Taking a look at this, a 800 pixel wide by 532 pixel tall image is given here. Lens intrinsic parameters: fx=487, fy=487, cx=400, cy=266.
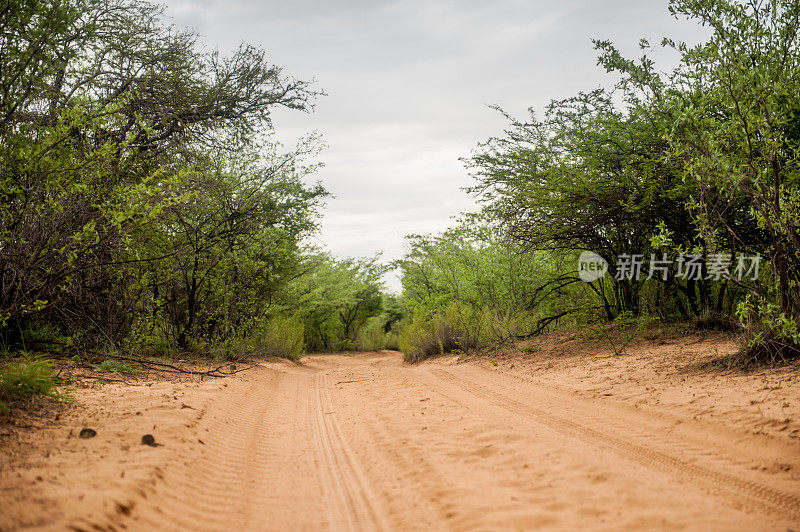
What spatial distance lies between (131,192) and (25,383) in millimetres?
2708

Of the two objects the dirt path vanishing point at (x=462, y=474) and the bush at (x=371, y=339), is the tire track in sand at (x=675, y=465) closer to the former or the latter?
the dirt path vanishing point at (x=462, y=474)

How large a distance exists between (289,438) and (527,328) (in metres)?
11.4

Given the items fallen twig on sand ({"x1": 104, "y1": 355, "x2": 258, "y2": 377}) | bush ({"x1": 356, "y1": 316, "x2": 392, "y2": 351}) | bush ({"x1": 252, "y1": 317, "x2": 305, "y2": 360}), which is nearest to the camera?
fallen twig on sand ({"x1": 104, "y1": 355, "x2": 258, "y2": 377})

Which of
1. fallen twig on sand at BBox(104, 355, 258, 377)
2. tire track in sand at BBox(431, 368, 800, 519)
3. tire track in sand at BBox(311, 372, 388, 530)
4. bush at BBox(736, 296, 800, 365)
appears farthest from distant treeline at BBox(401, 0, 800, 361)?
fallen twig on sand at BBox(104, 355, 258, 377)

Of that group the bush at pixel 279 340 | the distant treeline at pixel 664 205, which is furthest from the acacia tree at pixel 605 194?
the bush at pixel 279 340

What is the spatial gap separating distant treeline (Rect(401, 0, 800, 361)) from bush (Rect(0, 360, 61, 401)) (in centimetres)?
813

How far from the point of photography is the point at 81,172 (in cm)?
737

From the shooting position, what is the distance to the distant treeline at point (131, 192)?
634cm

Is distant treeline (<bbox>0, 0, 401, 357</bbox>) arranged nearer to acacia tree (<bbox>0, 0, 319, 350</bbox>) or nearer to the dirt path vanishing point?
acacia tree (<bbox>0, 0, 319, 350</bbox>)

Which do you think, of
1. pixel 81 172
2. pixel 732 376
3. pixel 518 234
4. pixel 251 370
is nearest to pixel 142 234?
pixel 81 172

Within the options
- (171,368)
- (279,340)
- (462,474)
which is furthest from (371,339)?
(462,474)

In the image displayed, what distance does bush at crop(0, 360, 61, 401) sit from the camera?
5102mm

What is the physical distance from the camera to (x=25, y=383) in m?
5.21

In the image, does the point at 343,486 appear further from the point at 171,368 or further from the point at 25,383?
the point at 171,368
